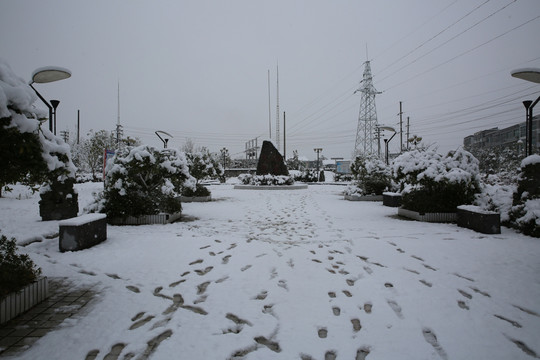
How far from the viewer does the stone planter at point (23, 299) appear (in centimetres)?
277

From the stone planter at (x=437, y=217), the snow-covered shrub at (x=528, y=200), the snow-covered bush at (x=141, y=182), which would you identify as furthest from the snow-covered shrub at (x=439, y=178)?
the snow-covered bush at (x=141, y=182)

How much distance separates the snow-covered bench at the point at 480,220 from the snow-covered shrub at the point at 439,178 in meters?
0.99

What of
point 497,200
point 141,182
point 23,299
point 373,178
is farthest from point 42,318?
point 373,178

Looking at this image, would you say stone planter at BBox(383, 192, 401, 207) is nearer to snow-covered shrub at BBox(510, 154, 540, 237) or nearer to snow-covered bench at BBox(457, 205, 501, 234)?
snow-covered bench at BBox(457, 205, 501, 234)

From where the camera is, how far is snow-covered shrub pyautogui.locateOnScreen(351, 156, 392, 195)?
1415 centimetres

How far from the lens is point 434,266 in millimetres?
4504

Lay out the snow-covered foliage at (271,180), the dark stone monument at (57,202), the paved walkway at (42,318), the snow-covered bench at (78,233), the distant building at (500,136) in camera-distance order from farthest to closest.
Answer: the distant building at (500,136)
the snow-covered foliage at (271,180)
the dark stone monument at (57,202)
the snow-covered bench at (78,233)
the paved walkway at (42,318)

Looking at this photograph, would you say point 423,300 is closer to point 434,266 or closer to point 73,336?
point 434,266

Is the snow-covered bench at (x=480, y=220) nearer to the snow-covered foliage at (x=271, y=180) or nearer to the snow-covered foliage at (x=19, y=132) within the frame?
the snow-covered foliage at (x=19, y=132)

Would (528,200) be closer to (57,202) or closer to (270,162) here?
(57,202)

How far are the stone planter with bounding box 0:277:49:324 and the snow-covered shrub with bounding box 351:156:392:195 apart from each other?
1290 centimetres

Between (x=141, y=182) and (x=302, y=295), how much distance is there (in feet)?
21.2

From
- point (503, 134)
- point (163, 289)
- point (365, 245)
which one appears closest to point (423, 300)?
point (365, 245)

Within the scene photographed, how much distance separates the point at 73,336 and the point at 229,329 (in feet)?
4.51
